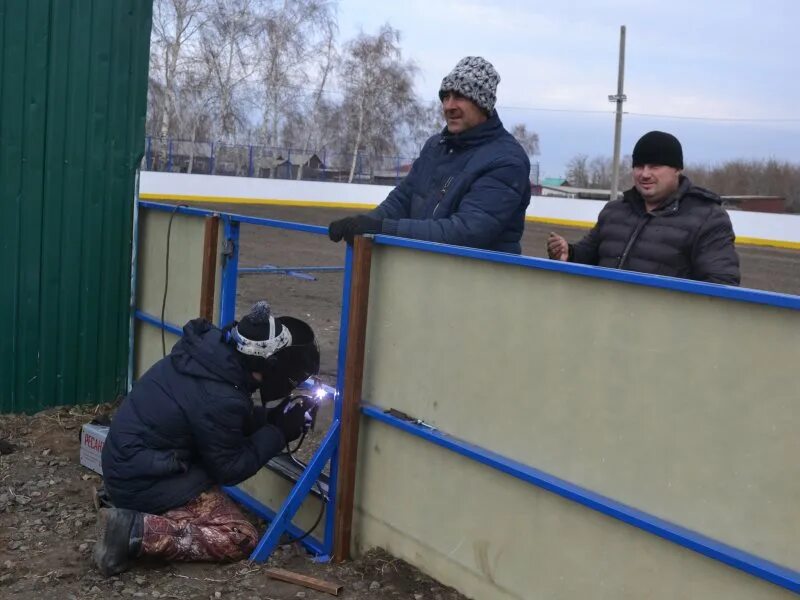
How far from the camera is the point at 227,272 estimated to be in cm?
475

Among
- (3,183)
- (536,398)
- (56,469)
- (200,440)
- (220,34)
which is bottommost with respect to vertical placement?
(56,469)

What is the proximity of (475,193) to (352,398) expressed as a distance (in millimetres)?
954

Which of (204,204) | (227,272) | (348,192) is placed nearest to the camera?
(227,272)

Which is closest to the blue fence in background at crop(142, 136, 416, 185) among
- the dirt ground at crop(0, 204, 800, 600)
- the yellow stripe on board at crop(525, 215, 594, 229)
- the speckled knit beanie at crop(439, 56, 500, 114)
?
the yellow stripe on board at crop(525, 215, 594, 229)

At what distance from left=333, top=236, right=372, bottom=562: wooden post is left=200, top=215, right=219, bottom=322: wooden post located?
4.39 ft

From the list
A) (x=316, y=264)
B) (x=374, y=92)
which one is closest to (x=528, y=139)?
(x=374, y=92)

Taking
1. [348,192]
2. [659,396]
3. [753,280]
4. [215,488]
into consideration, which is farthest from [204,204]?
[659,396]

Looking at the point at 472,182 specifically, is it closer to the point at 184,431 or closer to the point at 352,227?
the point at 352,227

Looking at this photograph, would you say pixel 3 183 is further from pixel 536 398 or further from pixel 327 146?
pixel 327 146

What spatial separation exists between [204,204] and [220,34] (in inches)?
596

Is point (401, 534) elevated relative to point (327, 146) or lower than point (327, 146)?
lower

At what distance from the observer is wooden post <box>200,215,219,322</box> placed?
15.8 ft

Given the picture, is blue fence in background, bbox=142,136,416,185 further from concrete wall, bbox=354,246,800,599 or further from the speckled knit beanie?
concrete wall, bbox=354,246,800,599

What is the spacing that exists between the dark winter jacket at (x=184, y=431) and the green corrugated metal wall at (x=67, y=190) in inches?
87.6
